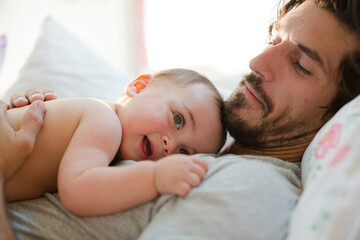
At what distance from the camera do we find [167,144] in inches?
41.2

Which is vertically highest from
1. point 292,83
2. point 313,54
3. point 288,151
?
point 313,54

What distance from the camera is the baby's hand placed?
2.53 ft

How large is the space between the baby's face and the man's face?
0.36 ft

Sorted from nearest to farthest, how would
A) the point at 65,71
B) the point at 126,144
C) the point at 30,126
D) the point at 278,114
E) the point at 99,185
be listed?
1. the point at 99,185
2. the point at 30,126
3. the point at 126,144
4. the point at 278,114
5. the point at 65,71

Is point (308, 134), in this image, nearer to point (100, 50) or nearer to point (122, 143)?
point (122, 143)

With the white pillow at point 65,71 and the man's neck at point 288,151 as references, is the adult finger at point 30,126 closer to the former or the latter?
the white pillow at point 65,71

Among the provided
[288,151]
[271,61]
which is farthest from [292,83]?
[288,151]

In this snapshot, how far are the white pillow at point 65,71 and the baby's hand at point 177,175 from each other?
2.90ft

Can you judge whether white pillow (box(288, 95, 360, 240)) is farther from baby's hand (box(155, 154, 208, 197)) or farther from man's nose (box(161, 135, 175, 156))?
man's nose (box(161, 135, 175, 156))

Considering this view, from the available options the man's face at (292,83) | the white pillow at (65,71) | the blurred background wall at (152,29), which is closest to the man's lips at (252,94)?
the man's face at (292,83)

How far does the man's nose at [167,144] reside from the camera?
3.43 feet

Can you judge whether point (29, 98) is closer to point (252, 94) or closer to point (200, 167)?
point (200, 167)

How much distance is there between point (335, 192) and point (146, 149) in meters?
0.60

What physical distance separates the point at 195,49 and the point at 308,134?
2420 mm
